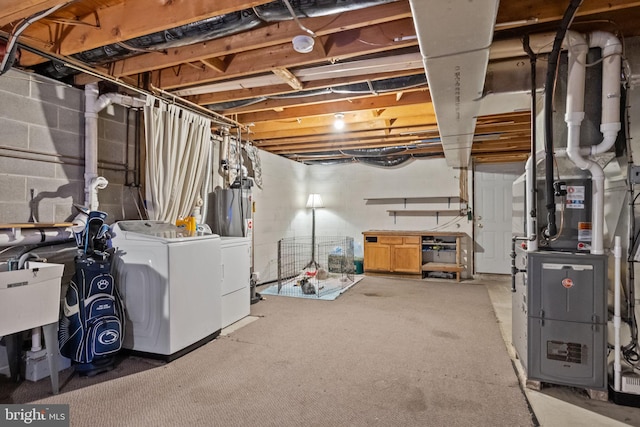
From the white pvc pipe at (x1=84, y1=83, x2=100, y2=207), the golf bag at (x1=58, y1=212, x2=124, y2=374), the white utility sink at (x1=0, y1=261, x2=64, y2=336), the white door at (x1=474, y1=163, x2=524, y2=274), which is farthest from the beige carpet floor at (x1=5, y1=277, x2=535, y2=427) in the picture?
the white door at (x1=474, y1=163, x2=524, y2=274)

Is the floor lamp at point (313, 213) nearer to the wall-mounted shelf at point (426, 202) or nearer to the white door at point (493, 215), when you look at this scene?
the wall-mounted shelf at point (426, 202)

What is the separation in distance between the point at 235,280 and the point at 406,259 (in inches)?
137

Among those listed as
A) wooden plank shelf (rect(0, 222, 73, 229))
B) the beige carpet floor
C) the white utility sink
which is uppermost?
wooden plank shelf (rect(0, 222, 73, 229))

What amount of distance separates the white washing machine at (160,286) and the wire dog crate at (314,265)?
2.06m

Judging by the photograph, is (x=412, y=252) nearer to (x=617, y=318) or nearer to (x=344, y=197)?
(x=344, y=197)

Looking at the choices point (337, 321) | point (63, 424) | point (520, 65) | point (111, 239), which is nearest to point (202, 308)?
point (111, 239)

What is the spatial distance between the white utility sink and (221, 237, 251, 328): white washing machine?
1.46m

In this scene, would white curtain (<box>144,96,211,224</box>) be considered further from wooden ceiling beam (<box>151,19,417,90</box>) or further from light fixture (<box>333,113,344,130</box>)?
light fixture (<box>333,113,344,130</box>)

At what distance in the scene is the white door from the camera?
623 centimetres

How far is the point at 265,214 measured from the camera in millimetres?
5750

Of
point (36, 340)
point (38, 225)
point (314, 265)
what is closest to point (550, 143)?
point (38, 225)

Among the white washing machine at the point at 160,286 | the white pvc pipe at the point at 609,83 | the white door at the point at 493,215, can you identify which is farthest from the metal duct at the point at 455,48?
the white door at the point at 493,215

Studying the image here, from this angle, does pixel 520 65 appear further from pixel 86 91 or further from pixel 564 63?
pixel 86 91

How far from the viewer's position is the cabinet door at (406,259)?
601 centimetres
